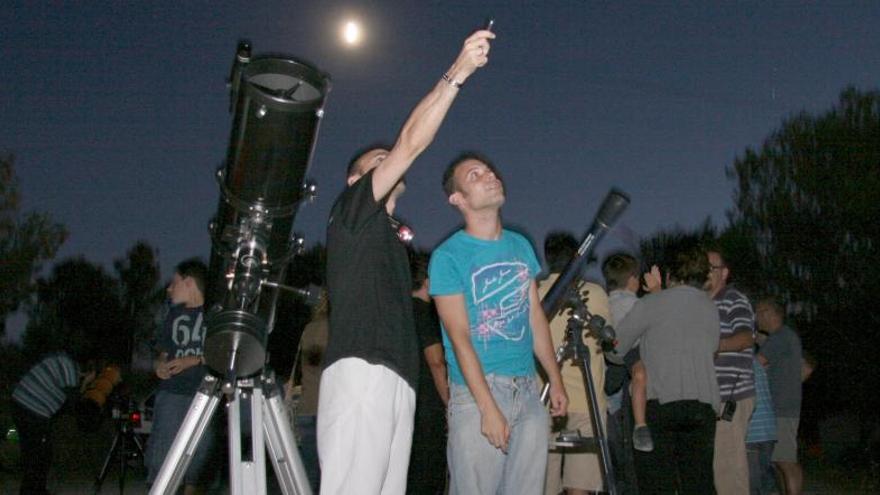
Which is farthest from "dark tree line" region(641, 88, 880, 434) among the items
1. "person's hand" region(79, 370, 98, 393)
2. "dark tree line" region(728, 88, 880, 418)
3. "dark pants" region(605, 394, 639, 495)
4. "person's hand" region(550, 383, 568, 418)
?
"person's hand" region(550, 383, 568, 418)

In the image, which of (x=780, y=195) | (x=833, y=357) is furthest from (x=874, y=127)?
(x=833, y=357)

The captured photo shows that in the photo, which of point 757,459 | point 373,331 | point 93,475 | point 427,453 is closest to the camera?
point 373,331

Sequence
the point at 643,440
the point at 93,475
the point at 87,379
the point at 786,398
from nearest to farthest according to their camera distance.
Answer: the point at 643,440, the point at 786,398, the point at 87,379, the point at 93,475

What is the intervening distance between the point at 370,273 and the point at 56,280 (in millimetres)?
46415

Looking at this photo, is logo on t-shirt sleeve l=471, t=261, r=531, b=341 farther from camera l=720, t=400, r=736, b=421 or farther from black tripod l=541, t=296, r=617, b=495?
camera l=720, t=400, r=736, b=421

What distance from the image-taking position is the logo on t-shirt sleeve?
13.8ft

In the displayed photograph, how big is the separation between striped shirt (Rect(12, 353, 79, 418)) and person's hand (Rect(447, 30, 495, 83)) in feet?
25.1

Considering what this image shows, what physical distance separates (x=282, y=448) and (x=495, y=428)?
3.10 feet

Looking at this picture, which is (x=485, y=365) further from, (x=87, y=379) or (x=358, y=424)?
(x=87, y=379)

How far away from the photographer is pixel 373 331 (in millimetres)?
3141

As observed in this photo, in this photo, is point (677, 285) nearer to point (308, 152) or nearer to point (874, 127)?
point (308, 152)

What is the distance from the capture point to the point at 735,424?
6273 millimetres

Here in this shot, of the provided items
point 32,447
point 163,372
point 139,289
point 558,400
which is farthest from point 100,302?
point 558,400

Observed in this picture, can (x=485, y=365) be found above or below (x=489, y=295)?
below
